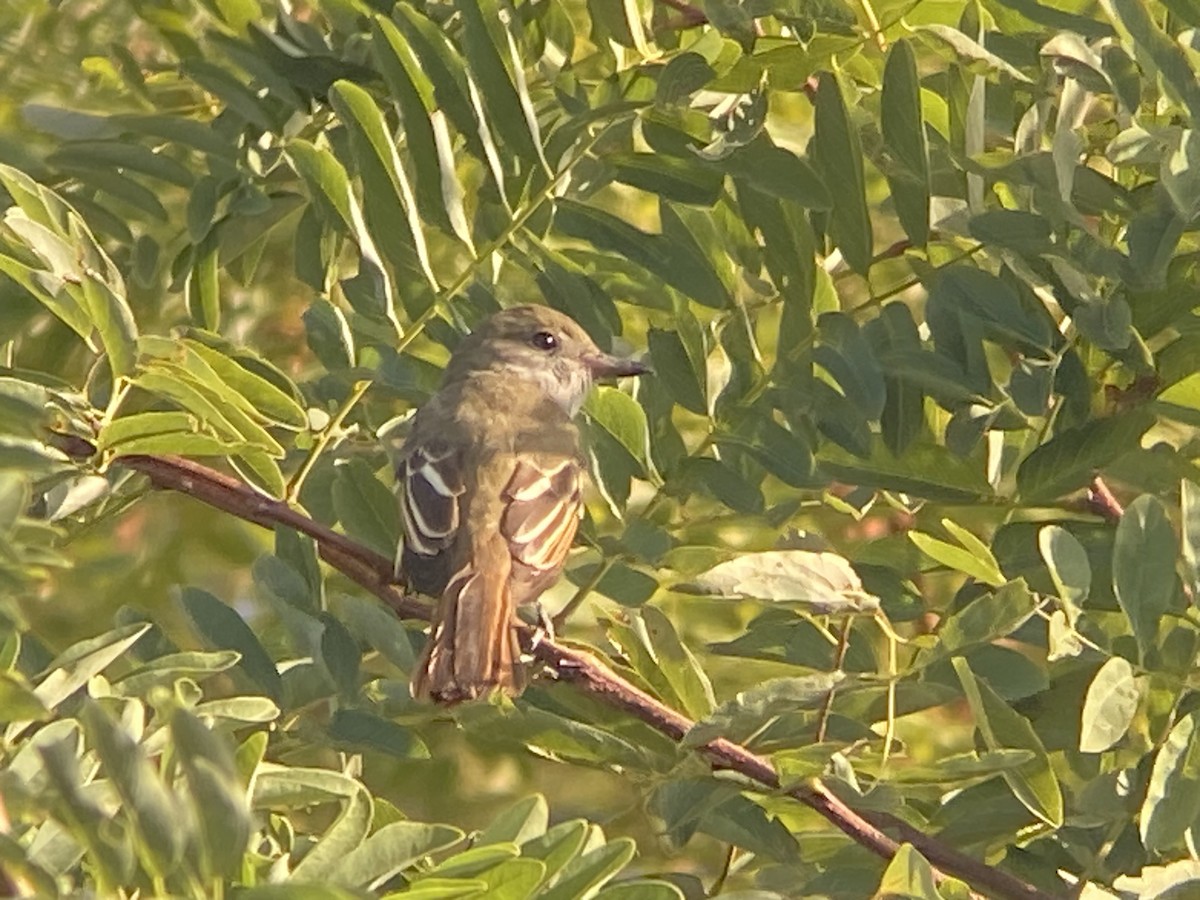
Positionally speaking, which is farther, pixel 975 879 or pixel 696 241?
pixel 696 241

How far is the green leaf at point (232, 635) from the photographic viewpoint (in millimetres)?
3240

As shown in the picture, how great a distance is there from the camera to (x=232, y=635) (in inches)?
128

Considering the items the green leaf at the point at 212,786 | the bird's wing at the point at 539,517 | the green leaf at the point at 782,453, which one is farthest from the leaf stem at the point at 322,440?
the green leaf at the point at 212,786

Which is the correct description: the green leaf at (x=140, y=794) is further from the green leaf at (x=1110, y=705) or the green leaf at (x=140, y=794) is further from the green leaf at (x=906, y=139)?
the green leaf at (x=906, y=139)

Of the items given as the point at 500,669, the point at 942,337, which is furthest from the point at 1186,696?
the point at 500,669

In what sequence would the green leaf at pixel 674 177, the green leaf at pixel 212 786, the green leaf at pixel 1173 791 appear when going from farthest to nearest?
the green leaf at pixel 674 177
the green leaf at pixel 1173 791
the green leaf at pixel 212 786

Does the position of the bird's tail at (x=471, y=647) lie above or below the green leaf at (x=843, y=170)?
below

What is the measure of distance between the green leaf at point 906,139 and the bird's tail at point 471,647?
0.87 m

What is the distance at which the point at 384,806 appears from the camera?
9.55 feet

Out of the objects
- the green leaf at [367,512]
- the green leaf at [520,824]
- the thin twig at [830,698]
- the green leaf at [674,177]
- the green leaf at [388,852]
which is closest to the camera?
the green leaf at [388,852]

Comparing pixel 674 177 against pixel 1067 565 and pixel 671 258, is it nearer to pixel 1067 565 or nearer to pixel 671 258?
pixel 671 258

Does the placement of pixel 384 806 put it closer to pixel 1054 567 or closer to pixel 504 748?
pixel 504 748

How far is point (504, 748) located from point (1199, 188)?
4.17ft

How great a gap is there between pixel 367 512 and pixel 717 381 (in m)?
0.65
